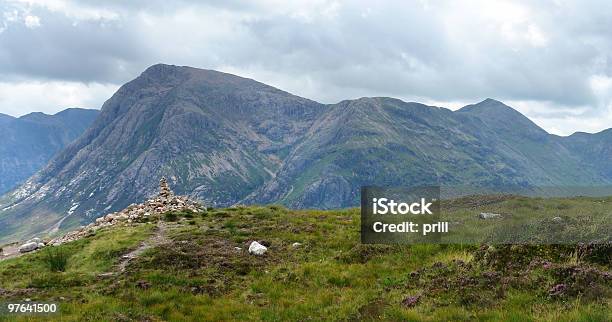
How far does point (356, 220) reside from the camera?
3250cm

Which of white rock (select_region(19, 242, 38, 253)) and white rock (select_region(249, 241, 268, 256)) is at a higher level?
white rock (select_region(249, 241, 268, 256))

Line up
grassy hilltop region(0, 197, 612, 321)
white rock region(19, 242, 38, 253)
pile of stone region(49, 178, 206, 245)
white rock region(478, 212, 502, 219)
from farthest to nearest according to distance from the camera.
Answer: pile of stone region(49, 178, 206, 245)
white rock region(19, 242, 38, 253)
white rock region(478, 212, 502, 219)
grassy hilltop region(0, 197, 612, 321)

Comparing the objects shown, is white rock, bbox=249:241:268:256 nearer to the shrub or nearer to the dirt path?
the dirt path

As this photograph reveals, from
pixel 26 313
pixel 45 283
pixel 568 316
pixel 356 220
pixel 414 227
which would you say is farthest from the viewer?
pixel 356 220

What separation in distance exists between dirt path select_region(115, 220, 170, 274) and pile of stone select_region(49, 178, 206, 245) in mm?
4114

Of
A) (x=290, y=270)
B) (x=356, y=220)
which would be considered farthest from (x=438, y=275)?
(x=356, y=220)

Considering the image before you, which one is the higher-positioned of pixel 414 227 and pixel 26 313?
pixel 414 227

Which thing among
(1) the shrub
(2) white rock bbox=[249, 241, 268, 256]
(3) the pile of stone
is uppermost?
(3) the pile of stone

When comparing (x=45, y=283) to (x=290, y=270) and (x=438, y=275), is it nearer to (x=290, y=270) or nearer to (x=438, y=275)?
(x=290, y=270)

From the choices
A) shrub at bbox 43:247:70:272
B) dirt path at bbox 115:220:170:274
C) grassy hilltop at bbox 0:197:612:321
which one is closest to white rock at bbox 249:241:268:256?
grassy hilltop at bbox 0:197:612:321

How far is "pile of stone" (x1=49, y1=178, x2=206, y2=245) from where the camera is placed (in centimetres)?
3378

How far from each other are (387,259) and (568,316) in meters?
10.0

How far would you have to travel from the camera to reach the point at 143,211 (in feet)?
125

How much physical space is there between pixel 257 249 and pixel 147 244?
22.8 feet
